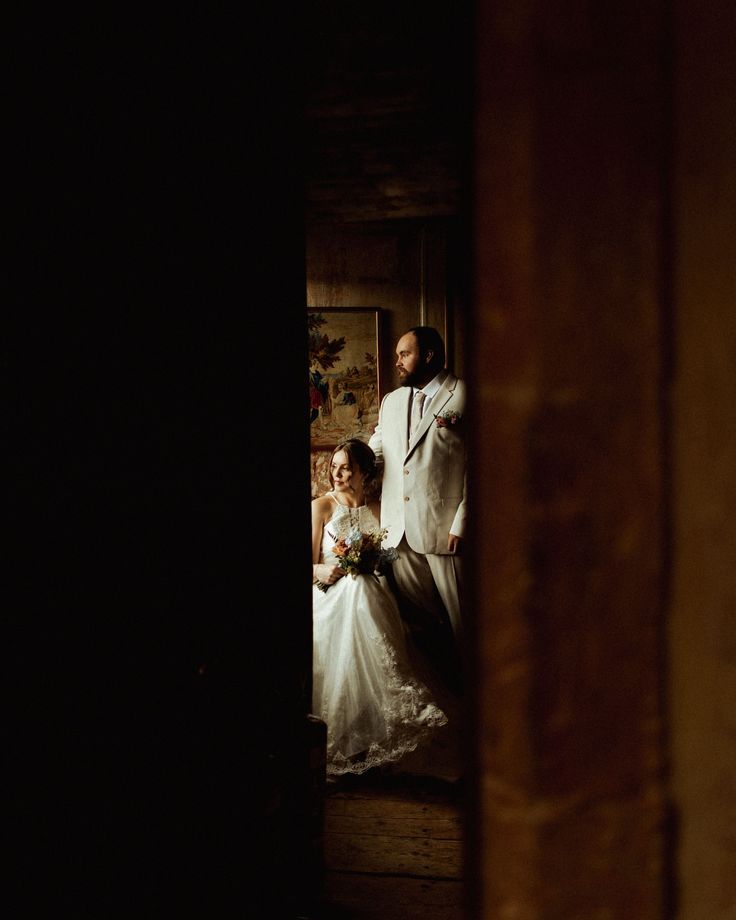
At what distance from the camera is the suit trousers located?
4156 mm

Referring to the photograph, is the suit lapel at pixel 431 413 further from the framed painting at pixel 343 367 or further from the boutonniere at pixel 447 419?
the framed painting at pixel 343 367

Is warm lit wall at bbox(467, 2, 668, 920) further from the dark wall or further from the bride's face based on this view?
the bride's face

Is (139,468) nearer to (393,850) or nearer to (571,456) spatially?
(571,456)

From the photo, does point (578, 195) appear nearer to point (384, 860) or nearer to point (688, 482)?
point (688, 482)

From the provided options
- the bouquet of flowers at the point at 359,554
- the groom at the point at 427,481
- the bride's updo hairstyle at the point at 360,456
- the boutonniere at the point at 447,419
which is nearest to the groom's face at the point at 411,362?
the groom at the point at 427,481

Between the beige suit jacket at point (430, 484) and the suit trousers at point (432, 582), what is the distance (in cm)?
9

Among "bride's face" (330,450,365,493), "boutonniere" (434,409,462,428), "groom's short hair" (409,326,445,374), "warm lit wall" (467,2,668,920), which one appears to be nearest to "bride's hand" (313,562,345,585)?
"bride's face" (330,450,365,493)

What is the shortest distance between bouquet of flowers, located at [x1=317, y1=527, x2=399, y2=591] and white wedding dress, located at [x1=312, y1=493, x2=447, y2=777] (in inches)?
2.3

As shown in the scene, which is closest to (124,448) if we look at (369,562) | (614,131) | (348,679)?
(614,131)

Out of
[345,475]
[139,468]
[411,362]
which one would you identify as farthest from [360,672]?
[139,468]

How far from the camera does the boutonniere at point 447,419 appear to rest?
430cm

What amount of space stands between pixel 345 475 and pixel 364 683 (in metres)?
1.46

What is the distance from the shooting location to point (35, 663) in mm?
1023

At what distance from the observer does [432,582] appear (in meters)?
4.27
